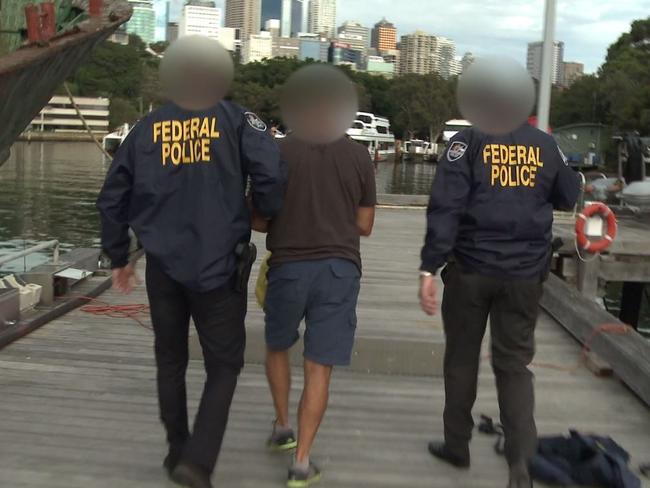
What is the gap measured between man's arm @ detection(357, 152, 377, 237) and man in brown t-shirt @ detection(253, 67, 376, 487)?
0.03m

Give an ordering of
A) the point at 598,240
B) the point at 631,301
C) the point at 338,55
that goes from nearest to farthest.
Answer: the point at 338,55 < the point at 598,240 < the point at 631,301

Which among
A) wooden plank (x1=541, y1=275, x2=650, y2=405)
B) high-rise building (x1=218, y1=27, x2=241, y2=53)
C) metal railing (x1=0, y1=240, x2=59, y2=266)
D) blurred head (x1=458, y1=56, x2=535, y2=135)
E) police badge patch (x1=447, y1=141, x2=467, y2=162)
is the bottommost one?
wooden plank (x1=541, y1=275, x2=650, y2=405)

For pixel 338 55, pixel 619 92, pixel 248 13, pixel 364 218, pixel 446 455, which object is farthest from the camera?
pixel 619 92

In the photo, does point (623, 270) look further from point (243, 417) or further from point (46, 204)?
point (46, 204)

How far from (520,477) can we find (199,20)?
2273 mm

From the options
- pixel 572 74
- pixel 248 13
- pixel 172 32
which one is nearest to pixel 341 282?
pixel 172 32

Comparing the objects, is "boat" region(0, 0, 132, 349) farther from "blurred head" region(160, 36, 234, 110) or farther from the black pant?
"blurred head" region(160, 36, 234, 110)

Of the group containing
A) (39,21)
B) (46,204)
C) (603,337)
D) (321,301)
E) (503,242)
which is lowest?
(46,204)

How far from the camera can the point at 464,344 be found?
3.29 metres

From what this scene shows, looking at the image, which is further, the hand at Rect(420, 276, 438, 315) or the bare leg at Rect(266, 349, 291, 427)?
the bare leg at Rect(266, 349, 291, 427)

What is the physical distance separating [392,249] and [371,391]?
19.6 feet

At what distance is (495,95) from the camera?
10.6 feet

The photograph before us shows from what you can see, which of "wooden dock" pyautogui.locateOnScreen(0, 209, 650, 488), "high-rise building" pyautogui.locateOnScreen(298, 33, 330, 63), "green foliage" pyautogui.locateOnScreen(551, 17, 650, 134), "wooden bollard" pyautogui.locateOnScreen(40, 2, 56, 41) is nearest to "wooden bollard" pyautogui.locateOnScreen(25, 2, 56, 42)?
"wooden bollard" pyautogui.locateOnScreen(40, 2, 56, 41)

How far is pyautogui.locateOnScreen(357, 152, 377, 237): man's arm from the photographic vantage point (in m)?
3.22
